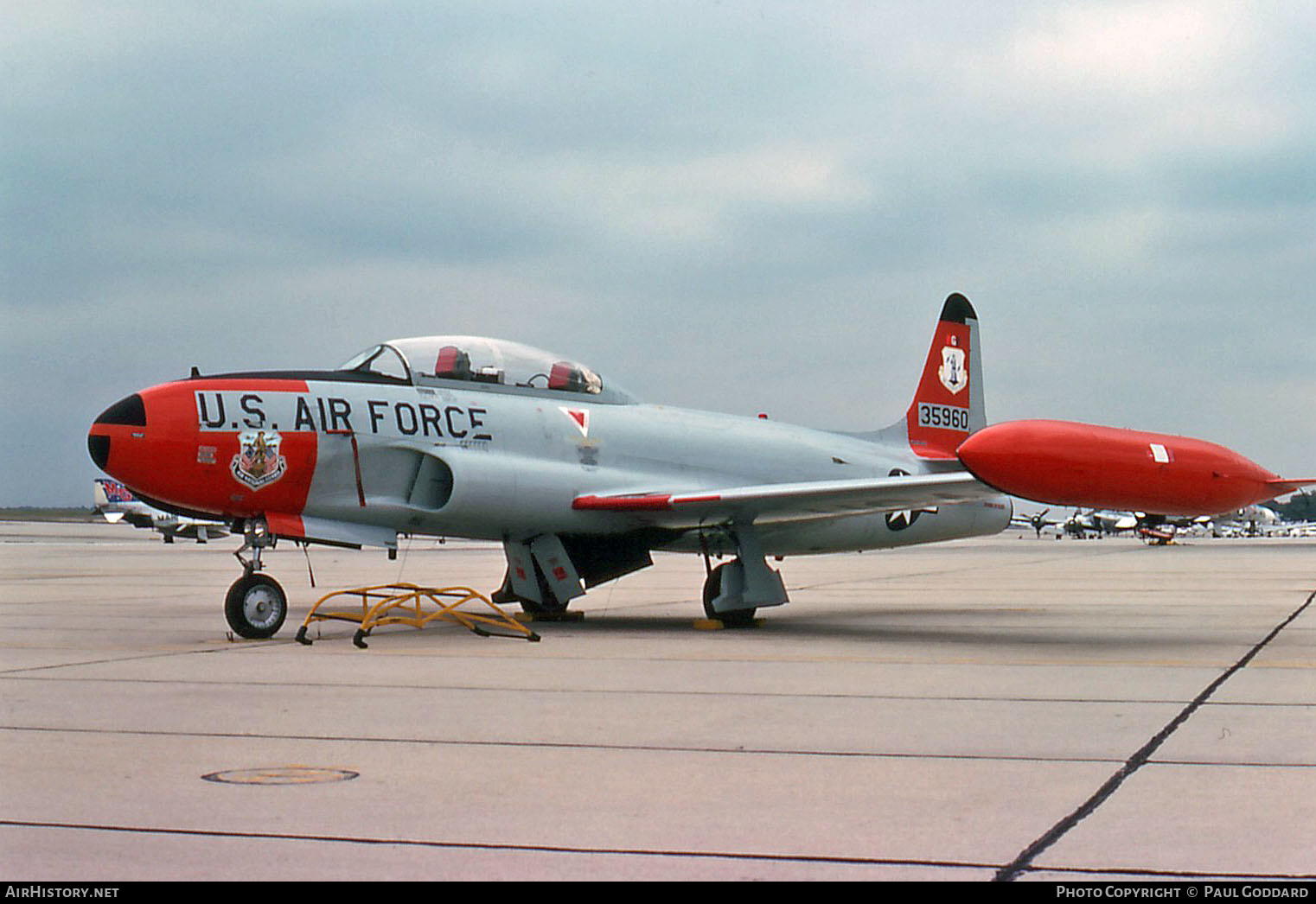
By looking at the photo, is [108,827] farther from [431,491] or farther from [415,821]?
[431,491]

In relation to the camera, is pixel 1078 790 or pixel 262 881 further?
pixel 1078 790

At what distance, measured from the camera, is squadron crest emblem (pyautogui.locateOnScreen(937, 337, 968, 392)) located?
17188 mm

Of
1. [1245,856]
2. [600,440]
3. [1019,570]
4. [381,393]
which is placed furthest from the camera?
[1019,570]

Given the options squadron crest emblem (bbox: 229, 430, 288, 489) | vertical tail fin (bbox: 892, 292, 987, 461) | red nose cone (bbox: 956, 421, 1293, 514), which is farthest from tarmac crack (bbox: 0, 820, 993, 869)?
vertical tail fin (bbox: 892, 292, 987, 461)

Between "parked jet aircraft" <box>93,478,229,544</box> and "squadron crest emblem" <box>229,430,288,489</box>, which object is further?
"parked jet aircraft" <box>93,478,229,544</box>

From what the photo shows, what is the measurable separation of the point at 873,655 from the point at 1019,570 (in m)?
19.3

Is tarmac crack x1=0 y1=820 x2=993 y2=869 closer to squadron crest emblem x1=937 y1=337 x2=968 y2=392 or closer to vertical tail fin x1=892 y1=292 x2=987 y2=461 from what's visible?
vertical tail fin x1=892 y1=292 x2=987 y2=461

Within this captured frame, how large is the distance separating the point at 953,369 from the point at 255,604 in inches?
375

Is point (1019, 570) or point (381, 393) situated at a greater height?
point (381, 393)

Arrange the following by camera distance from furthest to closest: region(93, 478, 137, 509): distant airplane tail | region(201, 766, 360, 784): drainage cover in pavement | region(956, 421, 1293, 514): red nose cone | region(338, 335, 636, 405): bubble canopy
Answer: region(93, 478, 137, 509): distant airplane tail → region(338, 335, 636, 405): bubble canopy → region(956, 421, 1293, 514): red nose cone → region(201, 766, 360, 784): drainage cover in pavement

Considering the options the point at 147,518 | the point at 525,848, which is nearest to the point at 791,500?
the point at 525,848

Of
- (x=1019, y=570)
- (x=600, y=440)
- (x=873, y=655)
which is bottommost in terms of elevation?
(x=1019, y=570)

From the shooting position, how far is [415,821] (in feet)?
14.4
